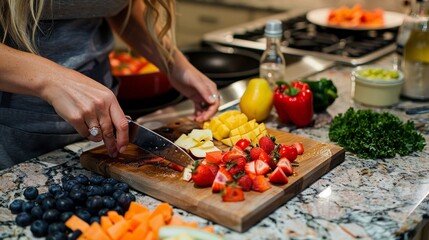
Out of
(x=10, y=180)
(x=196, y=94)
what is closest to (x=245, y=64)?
(x=196, y=94)

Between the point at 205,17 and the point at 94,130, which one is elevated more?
the point at 94,130

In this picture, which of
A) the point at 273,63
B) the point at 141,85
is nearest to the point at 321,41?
the point at 273,63

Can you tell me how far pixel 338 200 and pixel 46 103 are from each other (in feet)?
2.78

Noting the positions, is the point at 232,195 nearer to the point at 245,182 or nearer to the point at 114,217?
the point at 245,182

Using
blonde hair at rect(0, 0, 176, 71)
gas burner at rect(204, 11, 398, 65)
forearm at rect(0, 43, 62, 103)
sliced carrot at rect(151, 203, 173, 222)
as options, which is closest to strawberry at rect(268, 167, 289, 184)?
sliced carrot at rect(151, 203, 173, 222)

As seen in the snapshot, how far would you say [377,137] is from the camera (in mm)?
1556

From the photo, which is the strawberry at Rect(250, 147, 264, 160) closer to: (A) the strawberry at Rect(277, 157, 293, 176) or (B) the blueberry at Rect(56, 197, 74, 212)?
(A) the strawberry at Rect(277, 157, 293, 176)

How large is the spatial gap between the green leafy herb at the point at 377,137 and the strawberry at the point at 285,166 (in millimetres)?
296

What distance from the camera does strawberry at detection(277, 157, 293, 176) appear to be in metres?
1.34

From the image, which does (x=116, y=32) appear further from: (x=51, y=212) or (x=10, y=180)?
(x=51, y=212)

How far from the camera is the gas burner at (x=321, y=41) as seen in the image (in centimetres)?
253

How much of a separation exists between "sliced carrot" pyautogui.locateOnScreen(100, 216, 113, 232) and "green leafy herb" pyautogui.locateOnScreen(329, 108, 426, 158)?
731mm

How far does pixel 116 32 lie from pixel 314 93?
700mm

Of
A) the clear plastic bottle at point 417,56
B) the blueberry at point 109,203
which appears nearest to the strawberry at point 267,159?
the blueberry at point 109,203
